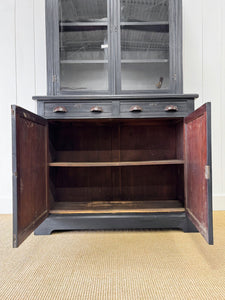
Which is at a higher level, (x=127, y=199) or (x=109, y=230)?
(x=127, y=199)

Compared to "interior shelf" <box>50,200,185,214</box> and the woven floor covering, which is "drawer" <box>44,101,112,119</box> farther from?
the woven floor covering

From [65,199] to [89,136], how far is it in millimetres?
492

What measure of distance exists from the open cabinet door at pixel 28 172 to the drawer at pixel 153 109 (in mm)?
481

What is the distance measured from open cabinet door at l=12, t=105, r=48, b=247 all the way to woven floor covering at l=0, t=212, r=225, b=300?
15cm

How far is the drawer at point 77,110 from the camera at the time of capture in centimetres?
117

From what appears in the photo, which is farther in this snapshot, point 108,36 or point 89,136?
point 89,136

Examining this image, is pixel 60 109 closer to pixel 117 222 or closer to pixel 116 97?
pixel 116 97

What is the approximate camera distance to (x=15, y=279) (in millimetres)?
790

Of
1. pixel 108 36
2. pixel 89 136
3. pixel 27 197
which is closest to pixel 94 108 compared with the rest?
pixel 89 136

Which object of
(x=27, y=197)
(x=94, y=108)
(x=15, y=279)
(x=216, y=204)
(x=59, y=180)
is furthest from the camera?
(x=216, y=204)

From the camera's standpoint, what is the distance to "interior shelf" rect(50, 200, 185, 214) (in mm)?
1221

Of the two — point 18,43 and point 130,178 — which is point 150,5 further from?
point 130,178

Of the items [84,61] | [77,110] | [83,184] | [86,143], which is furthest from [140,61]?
[83,184]

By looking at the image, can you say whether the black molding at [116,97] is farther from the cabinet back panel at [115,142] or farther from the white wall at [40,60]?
the white wall at [40,60]
